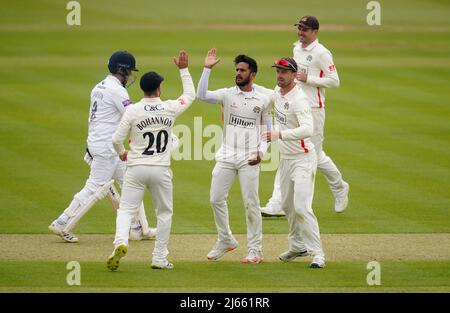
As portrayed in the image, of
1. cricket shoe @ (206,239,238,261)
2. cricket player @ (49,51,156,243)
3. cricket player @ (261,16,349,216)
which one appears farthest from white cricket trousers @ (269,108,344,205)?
cricket shoe @ (206,239,238,261)

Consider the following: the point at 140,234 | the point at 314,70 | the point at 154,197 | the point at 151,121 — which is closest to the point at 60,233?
the point at 140,234

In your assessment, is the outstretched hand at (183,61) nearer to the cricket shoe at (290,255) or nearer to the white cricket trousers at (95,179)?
the white cricket trousers at (95,179)

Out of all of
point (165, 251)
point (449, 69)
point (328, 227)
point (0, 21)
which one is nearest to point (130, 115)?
point (165, 251)

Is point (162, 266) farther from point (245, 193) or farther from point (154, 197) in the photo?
point (245, 193)

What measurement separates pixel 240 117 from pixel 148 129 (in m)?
1.14

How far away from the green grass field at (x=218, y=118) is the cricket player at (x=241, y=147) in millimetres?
428

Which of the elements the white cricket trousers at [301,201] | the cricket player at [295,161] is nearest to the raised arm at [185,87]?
the cricket player at [295,161]

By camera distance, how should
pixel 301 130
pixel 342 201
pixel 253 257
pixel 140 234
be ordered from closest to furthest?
pixel 301 130 < pixel 253 257 < pixel 140 234 < pixel 342 201

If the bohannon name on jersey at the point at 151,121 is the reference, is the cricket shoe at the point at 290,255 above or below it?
below

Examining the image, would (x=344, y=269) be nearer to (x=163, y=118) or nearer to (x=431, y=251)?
(x=431, y=251)

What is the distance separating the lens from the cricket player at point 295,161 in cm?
1196

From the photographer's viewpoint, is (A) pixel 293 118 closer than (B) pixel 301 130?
No

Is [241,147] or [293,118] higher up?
[293,118]

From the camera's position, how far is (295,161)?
40.3ft
